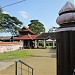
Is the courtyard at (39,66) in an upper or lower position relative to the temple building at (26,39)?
A: lower

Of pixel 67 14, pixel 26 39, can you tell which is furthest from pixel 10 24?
pixel 67 14

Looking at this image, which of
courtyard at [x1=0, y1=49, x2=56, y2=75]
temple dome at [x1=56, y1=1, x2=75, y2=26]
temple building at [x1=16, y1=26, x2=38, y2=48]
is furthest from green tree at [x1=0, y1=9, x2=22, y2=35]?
temple dome at [x1=56, y1=1, x2=75, y2=26]

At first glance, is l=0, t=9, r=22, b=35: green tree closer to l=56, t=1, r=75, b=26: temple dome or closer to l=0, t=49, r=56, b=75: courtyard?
l=0, t=49, r=56, b=75: courtyard

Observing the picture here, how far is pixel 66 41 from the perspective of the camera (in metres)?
2.12

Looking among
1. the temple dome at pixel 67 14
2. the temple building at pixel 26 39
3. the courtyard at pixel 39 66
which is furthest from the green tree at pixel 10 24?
the temple dome at pixel 67 14

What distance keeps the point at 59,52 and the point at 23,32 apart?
49.4 meters

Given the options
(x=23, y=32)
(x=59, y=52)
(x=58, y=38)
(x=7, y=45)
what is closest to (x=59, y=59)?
(x=59, y=52)

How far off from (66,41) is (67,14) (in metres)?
0.30

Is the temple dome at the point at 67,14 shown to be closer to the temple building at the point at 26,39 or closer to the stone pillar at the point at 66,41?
the stone pillar at the point at 66,41

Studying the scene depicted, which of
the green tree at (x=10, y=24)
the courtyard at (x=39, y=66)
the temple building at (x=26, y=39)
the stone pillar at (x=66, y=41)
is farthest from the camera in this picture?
the green tree at (x=10, y=24)

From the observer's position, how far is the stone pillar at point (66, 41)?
206 cm

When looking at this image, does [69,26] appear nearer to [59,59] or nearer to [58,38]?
[58,38]

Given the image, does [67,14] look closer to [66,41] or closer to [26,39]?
[66,41]

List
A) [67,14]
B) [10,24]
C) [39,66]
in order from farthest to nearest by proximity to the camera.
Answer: [10,24], [39,66], [67,14]
